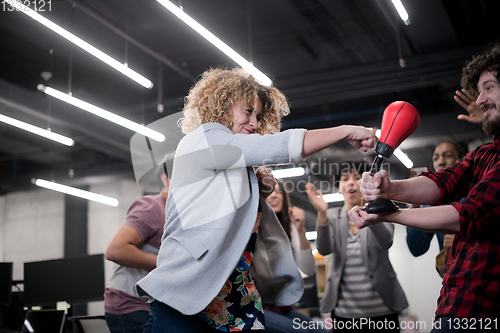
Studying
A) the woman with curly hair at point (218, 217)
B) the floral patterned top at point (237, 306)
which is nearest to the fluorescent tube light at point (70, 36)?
the woman with curly hair at point (218, 217)

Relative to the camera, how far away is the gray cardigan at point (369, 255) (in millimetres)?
2717

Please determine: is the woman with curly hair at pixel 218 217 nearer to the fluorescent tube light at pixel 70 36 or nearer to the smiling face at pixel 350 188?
the smiling face at pixel 350 188

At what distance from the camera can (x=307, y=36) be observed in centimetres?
670

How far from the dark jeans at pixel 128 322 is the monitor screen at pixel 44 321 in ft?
3.29

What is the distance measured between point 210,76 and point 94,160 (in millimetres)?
9353

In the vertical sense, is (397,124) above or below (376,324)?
above

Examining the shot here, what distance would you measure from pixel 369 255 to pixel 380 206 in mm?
1629

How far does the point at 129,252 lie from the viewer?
223 cm

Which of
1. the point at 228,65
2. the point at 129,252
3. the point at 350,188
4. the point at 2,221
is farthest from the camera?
the point at 2,221

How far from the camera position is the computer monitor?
4.31m

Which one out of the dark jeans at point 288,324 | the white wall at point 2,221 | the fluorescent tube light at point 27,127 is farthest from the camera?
the white wall at point 2,221

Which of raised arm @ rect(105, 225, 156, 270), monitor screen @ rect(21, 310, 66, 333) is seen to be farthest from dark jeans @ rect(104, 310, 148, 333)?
monitor screen @ rect(21, 310, 66, 333)

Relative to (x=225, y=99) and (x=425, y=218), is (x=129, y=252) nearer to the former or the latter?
(x=225, y=99)

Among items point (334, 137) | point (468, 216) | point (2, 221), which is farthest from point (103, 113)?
point (468, 216)
